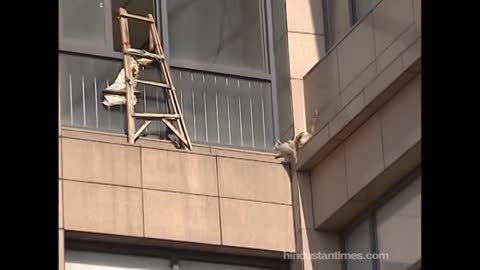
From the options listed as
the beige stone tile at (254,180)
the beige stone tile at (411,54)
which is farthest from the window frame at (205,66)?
the beige stone tile at (411,54)

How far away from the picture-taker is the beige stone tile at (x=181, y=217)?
13.7 m

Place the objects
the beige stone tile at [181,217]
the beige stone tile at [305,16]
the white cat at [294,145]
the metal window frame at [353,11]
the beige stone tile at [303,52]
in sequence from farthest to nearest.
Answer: the beige stone tile at [305,16] < the beige stone tile at [303,52] < the metal window frame at [353,11] < the white cat at [294,145] < the beige stone tile at [181,217]

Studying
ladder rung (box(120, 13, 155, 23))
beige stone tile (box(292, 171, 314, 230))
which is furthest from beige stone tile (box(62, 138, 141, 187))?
beige stone tile (box(292, 171, 314, 230))

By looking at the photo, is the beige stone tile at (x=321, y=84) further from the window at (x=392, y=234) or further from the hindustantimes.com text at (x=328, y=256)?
the hindustantimes.com text at (x=328, y=256)

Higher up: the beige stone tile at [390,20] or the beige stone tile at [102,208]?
the beige stone tile at [390,20]

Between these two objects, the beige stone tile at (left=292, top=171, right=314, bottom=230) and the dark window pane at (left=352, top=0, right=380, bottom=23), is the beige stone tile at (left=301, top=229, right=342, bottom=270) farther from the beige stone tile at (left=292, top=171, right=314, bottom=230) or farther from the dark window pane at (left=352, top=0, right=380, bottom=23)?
the dark window pane at (left=352, top=0, right=380, bottom=23)

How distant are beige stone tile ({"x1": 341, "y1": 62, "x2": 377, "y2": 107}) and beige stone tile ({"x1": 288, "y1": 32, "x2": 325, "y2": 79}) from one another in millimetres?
1109

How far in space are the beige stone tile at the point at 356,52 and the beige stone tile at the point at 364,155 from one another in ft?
2.29

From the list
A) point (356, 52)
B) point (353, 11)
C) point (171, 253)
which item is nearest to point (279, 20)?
point (353, 11)

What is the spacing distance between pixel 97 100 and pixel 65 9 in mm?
1250

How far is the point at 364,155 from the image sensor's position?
1400 cm

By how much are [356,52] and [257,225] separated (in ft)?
8.00
